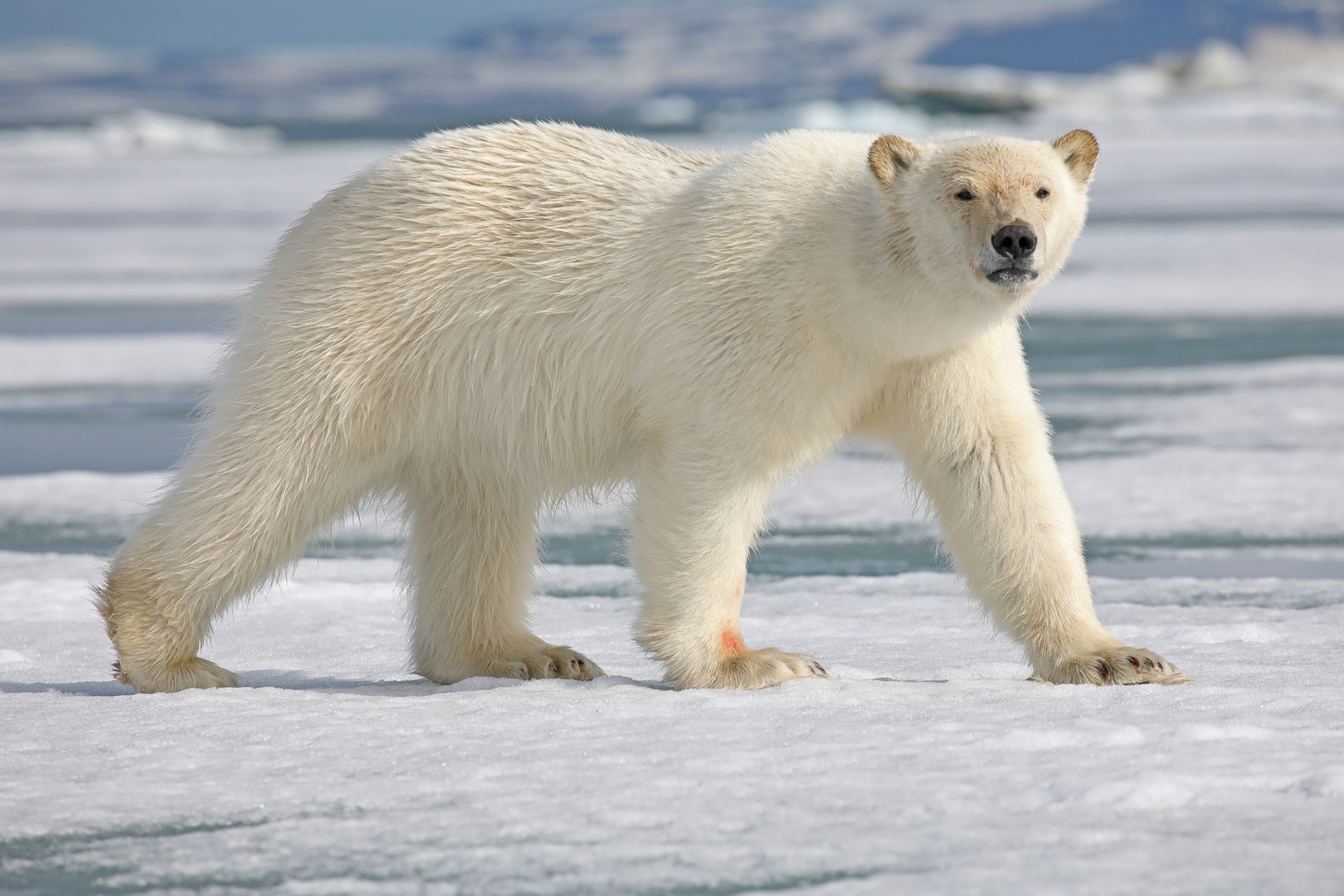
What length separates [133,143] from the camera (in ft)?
129

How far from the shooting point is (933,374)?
11.4 feet

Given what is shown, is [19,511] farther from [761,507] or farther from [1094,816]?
[1094,816]

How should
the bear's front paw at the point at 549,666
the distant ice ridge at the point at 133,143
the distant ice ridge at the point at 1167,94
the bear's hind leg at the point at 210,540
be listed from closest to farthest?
1. the bear's hind leg at the point at 210,540
2. the bear's front paw at the point at 549,666
3. the distant ice ridge at the point at 133,143
4. the distant ice ridge at the point at 1167,94

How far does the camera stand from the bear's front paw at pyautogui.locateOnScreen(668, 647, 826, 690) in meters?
3.44

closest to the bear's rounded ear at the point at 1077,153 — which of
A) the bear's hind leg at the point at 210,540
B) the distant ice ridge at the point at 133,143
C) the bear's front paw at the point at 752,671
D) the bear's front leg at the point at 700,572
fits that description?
the bear's front leg at the point at 700,572

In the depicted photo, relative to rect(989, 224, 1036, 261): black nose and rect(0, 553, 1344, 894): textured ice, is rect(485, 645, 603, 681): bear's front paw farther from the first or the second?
rect(989, 224, 1036, 261): black nose

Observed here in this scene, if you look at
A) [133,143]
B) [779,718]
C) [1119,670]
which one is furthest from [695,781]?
[133,143]

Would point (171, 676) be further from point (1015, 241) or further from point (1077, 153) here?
point (1077, 153)

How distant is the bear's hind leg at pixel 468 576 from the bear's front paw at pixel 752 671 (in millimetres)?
558

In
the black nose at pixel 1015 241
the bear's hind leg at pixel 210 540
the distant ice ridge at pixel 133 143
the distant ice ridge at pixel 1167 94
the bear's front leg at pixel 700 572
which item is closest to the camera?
the black nose at pixel 1015 241

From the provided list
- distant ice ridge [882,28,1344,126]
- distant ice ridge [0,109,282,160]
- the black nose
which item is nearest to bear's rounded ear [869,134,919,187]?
the black nose

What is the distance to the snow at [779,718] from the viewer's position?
7.69ft

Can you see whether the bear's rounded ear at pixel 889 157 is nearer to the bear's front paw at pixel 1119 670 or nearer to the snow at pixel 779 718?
the snow at pixel 779 718

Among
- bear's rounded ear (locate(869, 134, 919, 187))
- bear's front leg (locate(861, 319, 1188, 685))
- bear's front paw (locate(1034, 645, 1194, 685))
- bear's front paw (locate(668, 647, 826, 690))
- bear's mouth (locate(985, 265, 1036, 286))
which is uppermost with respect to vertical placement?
bear's rounded ear (locate(869, 134, 919, 187))
